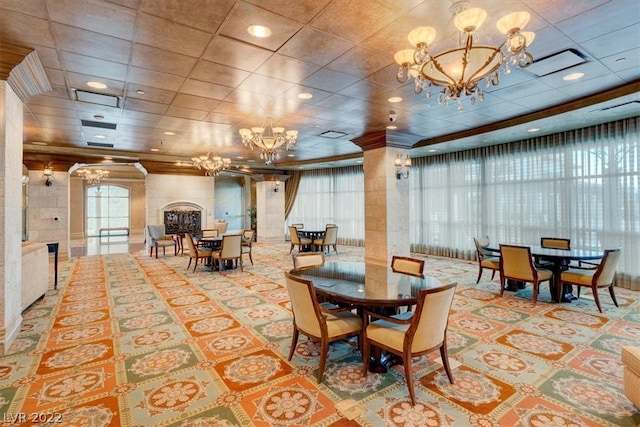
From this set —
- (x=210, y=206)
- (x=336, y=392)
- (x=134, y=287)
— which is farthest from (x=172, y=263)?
(x=336, y=392)

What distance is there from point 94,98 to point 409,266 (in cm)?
483

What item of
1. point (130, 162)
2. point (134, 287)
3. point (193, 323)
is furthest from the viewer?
point (130, 162)

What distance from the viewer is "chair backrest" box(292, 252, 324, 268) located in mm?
3959

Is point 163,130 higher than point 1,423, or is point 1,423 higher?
point 163,130

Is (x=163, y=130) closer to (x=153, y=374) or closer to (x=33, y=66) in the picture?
(x=33, y=66)

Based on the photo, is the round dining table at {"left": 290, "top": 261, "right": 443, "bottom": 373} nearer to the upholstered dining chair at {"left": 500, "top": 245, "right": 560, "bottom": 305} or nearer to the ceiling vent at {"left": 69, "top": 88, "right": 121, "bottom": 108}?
the upholstered dining chair at {"left": 500, "top": 245, "right": 560, "bottom": 305}

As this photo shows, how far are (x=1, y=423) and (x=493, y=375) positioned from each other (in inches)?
145

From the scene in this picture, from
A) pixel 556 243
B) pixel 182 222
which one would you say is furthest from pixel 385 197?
pixel 182 222

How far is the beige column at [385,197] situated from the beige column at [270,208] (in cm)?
612

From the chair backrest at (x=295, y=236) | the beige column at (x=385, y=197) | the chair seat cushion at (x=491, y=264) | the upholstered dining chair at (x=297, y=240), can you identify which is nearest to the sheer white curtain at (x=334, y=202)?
the upholstered dining chair at (x=297, y=240)

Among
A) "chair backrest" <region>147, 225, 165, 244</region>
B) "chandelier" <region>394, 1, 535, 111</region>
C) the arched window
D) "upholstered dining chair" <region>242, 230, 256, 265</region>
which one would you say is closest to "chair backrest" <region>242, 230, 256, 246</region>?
"upholstered dining chair" <region>242, 230, 256, 265</region>

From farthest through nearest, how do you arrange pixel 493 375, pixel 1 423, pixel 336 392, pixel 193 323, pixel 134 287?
pixel 134 287 < pixel 193 323 < pixel 493 375 < pixel 336 392 < pixel 1 423

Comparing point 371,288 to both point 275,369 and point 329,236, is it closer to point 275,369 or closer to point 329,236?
point 275,369

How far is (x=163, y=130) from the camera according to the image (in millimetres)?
6250
